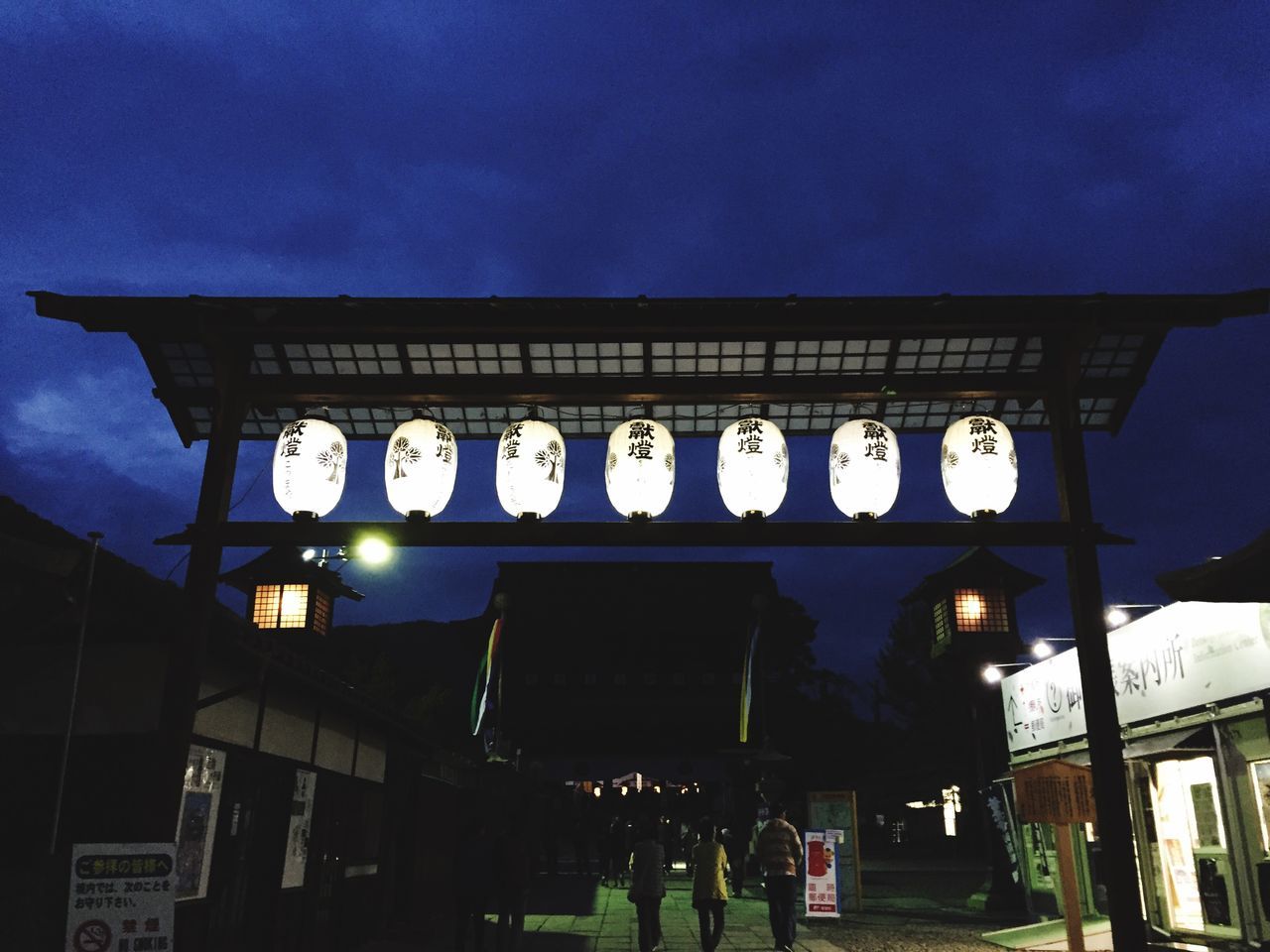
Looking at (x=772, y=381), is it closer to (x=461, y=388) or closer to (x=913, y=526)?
(x=913, y=526)

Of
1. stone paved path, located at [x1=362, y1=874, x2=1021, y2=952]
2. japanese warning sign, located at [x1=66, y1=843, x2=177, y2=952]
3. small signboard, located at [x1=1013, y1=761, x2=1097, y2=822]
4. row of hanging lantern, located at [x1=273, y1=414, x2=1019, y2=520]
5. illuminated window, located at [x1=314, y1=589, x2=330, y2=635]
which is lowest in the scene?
stone paved path, located at [x1=362, y1=874, x2=1021, y2=952]

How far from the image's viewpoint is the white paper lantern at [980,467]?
888 cm

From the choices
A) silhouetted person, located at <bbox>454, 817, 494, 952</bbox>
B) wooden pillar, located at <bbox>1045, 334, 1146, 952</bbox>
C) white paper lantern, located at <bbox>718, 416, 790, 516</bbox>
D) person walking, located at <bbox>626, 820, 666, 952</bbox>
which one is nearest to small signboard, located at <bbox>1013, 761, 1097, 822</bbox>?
wooden pillar, located at <bbox>1045, 334, 1146, 952</bbox>

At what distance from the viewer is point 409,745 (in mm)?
18016

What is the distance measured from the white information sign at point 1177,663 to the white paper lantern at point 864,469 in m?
3.56

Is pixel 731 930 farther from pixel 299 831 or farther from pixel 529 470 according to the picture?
pixel 529 470

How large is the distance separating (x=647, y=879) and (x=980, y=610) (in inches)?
600

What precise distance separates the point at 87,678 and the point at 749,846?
27692 millimetres

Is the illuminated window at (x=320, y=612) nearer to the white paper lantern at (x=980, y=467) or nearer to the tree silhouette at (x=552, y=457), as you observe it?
the tree silhouette at (x=552, y=457)

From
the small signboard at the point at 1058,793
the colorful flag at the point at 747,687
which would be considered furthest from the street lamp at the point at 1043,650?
the colorful flag at the point at 747,687

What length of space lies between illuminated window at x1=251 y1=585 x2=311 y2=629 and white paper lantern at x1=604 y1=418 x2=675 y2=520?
1754cm

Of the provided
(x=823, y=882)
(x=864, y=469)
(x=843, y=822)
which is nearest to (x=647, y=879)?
(x=823, y=882)

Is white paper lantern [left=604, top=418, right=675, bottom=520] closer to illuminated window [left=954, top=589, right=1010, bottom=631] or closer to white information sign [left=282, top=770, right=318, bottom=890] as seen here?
white information sign [left=282, top=770, right=318, bottom=890]

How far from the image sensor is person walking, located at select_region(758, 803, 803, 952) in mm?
12758
